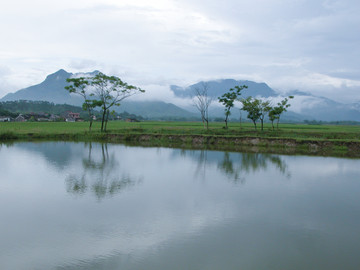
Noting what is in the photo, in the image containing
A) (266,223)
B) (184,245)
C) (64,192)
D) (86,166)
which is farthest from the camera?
(86,166)

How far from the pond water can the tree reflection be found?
17 centimetres

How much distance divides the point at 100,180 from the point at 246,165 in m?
7.03

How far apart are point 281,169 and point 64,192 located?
29.6 ft

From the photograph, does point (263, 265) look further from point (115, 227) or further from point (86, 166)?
point (86, 166)

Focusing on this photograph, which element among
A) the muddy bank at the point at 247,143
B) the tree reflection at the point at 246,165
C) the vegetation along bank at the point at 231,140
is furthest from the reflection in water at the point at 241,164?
the vegetation along bank at the point at 231,140

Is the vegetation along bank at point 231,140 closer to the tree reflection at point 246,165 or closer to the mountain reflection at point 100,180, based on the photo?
the tree reflection at point 246,165

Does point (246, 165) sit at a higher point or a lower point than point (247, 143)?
lower

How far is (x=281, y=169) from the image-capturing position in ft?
44.7

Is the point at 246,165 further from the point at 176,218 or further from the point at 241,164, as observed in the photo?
the point at 176,218

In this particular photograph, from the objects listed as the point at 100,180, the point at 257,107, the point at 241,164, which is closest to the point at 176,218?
the point at 100,180

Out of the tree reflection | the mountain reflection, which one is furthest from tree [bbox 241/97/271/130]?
the mountain reflection

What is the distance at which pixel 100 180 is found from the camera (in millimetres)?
10562

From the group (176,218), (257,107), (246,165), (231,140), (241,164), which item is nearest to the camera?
(176,218)

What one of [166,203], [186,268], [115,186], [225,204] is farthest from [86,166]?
[186,268]
